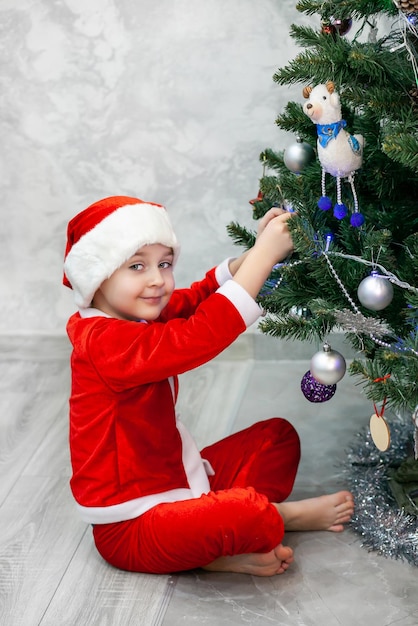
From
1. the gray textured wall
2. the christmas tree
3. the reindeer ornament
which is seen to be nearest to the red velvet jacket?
the christmas tree

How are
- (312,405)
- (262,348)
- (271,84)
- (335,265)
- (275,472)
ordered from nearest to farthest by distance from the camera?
(335,265), (275,472), (312,405), (271,84), (262,348)

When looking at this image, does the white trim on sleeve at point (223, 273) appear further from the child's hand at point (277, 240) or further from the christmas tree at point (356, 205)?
the child's hand at point (277, 240)

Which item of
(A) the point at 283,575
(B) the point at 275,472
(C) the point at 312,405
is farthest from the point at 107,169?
(A) the point at 283,575

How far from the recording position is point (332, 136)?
1.35 m

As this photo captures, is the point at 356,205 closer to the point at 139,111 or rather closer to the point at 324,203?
the point at 324,203

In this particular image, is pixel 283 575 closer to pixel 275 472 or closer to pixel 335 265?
pixel 275 472

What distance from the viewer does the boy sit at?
56.8 inches

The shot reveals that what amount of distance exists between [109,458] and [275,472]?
1.06 ft

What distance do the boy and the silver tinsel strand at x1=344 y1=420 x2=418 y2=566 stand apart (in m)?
0.11

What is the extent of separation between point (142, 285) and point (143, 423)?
0.23 metres

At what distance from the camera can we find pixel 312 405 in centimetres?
217

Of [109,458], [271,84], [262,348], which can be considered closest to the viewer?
[109,458]

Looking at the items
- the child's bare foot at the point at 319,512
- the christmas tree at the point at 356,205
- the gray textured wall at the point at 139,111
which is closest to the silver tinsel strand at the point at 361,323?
the christmas tree at the point at 356,205

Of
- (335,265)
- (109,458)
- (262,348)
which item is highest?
(335,265)
